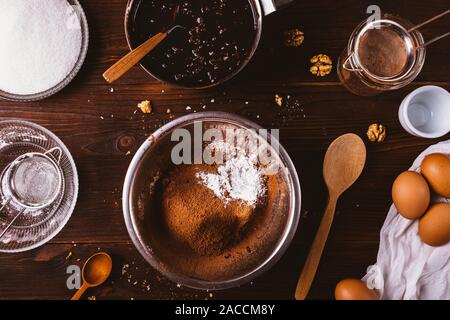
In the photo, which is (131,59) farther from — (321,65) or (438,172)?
(438,172)

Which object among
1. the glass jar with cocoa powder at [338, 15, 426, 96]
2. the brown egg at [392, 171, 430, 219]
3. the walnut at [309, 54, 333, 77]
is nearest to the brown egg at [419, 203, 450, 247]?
the brown egg at [392, 171, 430, 219]

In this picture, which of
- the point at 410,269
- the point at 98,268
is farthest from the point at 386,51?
the point at 98,268

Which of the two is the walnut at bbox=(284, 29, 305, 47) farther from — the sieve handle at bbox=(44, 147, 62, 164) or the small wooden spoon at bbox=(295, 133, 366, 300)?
the sieve handle at bbox=(44, 147, 62, 164)

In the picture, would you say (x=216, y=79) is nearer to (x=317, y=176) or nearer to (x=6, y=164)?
(x=317, y=176)

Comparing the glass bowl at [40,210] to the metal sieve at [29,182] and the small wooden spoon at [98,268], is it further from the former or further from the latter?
the small wooden spoon at [98,268]

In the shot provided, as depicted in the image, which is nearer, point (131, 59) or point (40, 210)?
point (131, 59)
